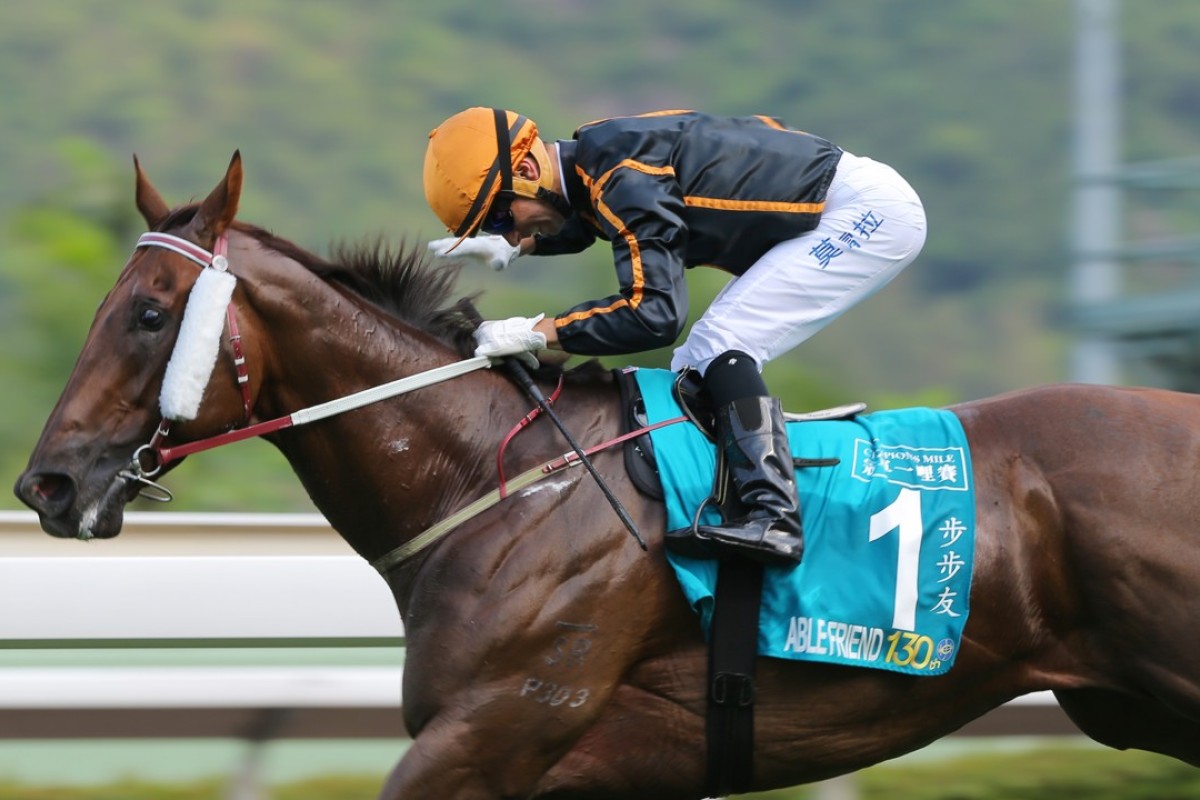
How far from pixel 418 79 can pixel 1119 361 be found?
20.9 metres

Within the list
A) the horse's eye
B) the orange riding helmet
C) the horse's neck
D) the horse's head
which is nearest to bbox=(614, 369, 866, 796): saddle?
the horse's neck

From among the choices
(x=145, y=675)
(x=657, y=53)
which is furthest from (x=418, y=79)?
(x=145, y=675)

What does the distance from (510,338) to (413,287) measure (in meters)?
0.34

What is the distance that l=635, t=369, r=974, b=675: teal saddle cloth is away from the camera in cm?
369

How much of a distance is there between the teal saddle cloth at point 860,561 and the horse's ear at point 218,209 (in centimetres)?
110

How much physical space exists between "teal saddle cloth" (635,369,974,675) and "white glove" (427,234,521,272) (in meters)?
0.70

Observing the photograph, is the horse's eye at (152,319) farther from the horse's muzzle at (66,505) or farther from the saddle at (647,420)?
the saddle at (647,420)

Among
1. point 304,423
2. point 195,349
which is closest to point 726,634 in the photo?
point 304,423

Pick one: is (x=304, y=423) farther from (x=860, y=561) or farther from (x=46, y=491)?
(x=860, y=561)

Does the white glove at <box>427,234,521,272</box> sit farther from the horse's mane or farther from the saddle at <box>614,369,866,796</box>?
the saddle at <box>614,369,866,796</box>

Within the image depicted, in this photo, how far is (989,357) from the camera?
97.4ft

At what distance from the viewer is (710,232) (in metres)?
3.89

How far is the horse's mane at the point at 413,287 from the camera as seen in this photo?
12.8 ft

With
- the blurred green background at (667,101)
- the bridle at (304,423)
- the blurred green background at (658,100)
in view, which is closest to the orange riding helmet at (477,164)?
the bridle at (304,423)
